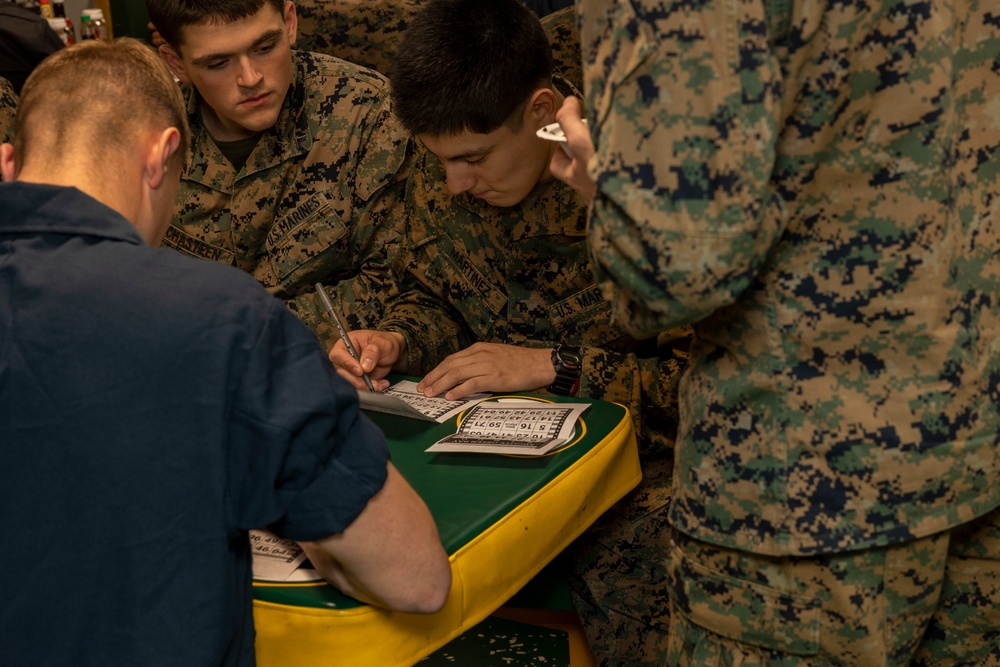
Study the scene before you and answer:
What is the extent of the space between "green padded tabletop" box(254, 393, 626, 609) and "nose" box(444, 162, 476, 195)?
0.54 metres

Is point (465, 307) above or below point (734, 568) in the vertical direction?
below

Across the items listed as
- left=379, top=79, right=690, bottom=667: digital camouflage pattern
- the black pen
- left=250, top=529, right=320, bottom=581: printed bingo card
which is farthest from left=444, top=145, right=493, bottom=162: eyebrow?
left=250, top=529, right=320, bottom=581: printed bingo card

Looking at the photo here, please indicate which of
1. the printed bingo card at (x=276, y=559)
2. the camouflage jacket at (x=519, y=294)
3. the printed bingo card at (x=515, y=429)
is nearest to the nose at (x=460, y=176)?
the camouflage jacket at (x=519, y=294)

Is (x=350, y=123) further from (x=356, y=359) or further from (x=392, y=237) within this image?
(x=356, y=359)

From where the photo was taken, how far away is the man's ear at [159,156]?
1.20m

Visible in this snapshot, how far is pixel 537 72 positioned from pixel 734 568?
1212 mm

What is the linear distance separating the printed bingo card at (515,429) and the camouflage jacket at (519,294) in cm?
27

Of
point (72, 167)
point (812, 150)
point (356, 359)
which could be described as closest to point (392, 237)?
point (356, 359)

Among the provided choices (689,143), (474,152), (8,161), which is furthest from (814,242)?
(474,152)

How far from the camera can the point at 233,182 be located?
2492 mm

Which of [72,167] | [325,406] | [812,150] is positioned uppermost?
[812,150]

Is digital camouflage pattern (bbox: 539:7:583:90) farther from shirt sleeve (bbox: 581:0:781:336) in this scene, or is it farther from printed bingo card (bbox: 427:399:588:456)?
shirt sleeve (bbox: 581:0:781:336)

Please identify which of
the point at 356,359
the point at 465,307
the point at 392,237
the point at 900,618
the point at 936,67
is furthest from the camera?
the point at 392,237

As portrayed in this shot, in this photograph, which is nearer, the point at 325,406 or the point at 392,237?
the point at 325,406
